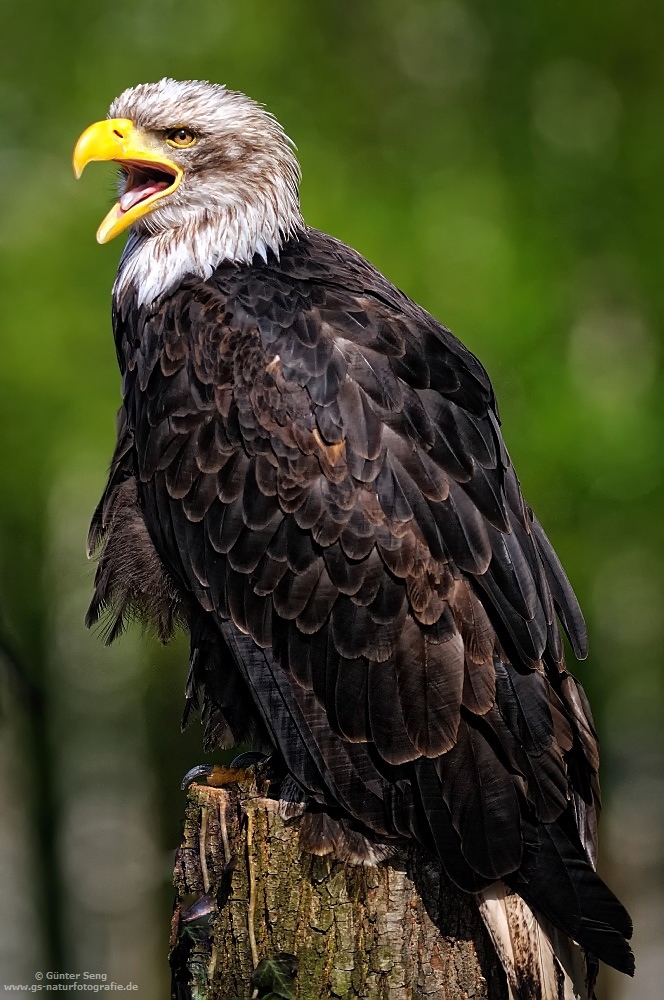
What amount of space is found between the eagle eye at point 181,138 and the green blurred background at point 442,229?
2.66 meters

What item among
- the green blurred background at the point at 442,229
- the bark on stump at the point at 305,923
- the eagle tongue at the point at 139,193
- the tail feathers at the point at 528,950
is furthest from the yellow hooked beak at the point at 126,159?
the tail feathers at the point at 528,950

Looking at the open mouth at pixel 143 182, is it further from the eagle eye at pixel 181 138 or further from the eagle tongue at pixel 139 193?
the eagle eye at pixel 181 138

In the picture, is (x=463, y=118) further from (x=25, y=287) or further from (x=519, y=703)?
(x=519, y=703)

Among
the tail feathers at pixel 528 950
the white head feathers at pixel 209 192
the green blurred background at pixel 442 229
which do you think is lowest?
the tail feathers at pixel 528 950

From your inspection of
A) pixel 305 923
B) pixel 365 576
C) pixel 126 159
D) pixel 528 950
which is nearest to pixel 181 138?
pixel 126 159

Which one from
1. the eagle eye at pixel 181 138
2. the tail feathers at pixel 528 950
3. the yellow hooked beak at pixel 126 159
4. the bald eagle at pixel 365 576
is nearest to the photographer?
the tail feathers at pixel 528 950

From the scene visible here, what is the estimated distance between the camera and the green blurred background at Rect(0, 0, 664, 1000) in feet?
23.8

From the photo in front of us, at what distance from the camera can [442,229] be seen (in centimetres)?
735

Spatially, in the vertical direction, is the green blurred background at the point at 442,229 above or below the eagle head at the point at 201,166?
above

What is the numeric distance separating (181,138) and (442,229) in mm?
3270

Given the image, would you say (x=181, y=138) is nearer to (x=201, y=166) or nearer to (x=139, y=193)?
(x=201, y=166)

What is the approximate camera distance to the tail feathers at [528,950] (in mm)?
3230

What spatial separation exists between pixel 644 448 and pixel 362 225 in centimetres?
252

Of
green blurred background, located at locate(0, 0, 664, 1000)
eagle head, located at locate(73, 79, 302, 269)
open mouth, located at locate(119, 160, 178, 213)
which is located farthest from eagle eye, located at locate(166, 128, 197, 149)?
green blurred background, located at locate(0, 0, 664, 1000)
